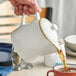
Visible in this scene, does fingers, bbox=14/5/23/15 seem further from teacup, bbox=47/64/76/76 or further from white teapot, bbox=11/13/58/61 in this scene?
teacup, bbox=47/64/76/76

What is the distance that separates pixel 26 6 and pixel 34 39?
208 millimetres

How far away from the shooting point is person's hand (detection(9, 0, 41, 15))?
3.22 ft

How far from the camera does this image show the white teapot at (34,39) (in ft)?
2.72

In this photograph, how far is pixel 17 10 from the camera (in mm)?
1021

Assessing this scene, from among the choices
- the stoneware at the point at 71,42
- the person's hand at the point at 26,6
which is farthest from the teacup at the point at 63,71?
the stoneware at the point at 71,42

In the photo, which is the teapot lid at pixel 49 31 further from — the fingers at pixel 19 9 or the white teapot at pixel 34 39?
the fingers at pixel 19 9

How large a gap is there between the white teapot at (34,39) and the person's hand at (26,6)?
0.44ft

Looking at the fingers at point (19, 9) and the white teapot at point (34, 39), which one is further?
the fingers at point (19, 9)

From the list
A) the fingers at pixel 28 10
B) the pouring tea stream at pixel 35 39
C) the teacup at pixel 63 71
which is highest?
the fingers at pixel 28 10

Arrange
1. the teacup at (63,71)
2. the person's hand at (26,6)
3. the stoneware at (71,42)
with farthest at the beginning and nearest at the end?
Result: the stoneware at (71,42)
the person's hand at (26,6)
the teacup at (63,71)

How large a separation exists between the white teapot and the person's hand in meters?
0.13

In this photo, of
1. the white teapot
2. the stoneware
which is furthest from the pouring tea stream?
the stoneware

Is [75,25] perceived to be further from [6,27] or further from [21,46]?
[21,46]

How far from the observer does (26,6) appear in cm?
100
